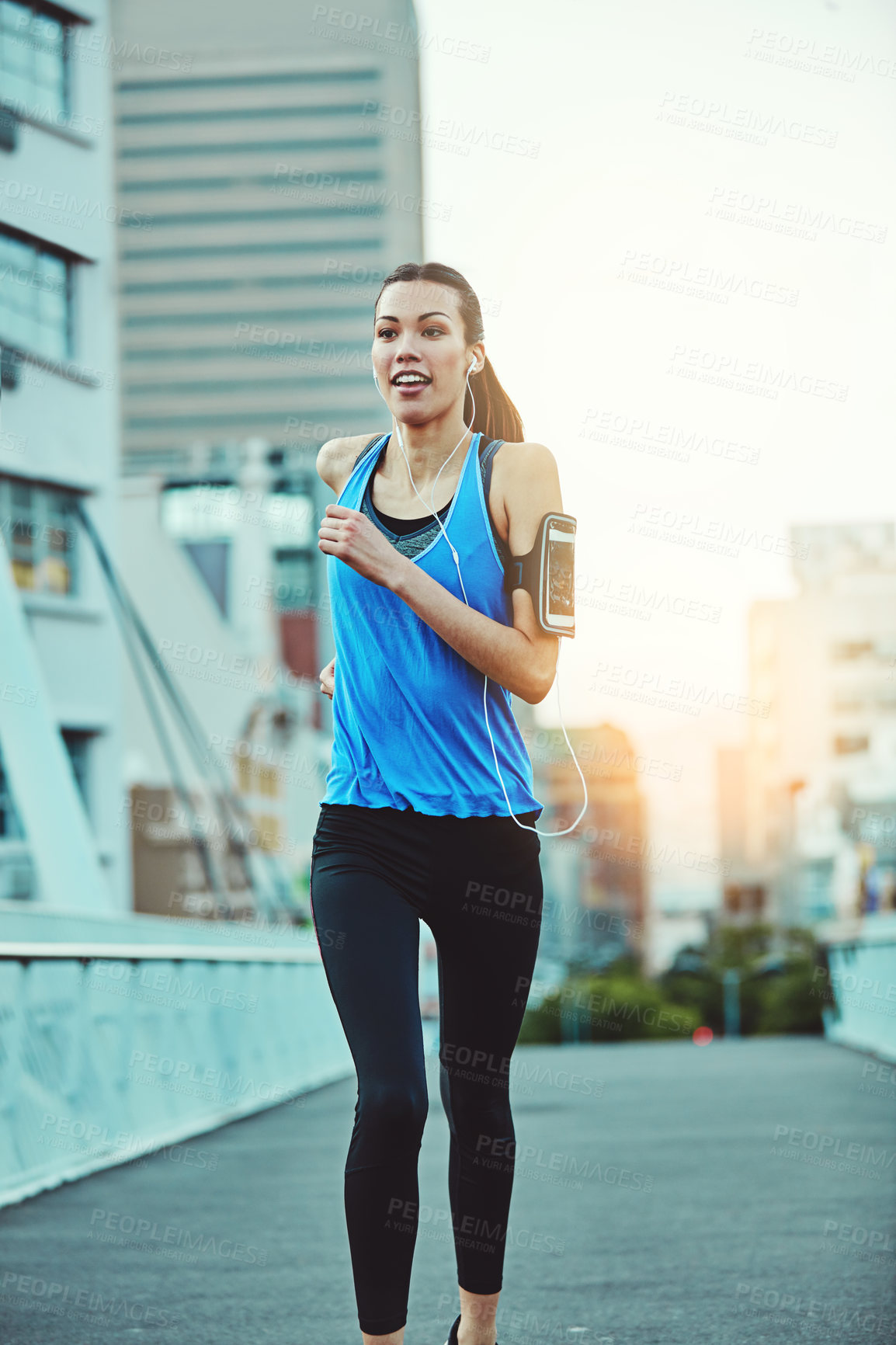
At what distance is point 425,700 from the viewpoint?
320 cm

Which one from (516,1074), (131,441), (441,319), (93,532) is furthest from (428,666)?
(131,441)

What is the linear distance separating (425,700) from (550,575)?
1.00 feet

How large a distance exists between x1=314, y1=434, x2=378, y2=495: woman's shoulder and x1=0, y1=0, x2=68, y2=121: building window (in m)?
18.4

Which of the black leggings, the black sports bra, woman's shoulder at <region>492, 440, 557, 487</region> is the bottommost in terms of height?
the black leggings

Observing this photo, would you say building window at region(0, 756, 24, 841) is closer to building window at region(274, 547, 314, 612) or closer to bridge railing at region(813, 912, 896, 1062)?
bridge railing at region(813, 912, 896, 1062)

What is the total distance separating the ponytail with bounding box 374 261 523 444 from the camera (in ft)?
11.3

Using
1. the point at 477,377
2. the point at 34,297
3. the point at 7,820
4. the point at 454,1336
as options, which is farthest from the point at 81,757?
the point at 454,1336

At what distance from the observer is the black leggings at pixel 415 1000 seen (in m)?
3.00

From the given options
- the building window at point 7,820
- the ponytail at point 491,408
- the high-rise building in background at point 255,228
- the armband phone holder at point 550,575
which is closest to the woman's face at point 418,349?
the ponytail at point 491,408

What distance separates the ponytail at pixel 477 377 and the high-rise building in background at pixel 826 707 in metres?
71.1

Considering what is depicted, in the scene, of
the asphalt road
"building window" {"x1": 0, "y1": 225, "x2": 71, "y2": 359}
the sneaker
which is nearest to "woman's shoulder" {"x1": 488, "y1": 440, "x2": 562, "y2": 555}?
the sneaker

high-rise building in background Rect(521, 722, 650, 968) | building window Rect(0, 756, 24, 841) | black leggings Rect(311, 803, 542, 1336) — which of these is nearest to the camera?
black leggings Rect(311, 803, 542, 1336)

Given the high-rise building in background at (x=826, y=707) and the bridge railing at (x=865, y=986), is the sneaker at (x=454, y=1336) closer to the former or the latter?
the bridge railing at (x=865, y=986)

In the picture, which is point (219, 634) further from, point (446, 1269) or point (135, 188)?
point (135, 188)
